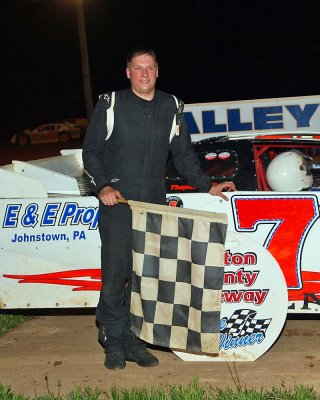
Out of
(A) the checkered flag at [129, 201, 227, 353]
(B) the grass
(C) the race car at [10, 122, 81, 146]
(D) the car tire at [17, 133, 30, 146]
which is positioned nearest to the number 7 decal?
(A) the checkered flag at [129, 201, 227, 353]

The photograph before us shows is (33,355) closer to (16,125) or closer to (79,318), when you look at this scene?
(79,318)

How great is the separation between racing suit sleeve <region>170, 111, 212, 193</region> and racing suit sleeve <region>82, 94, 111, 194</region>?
469mm

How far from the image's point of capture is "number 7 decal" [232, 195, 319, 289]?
4.43 metres

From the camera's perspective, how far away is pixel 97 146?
13.8ft

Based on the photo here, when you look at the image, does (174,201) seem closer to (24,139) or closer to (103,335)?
(103,335)

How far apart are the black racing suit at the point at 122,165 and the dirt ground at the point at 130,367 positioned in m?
0.32

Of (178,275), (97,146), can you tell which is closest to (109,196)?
(97,146)

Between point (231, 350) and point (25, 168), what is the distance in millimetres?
2094

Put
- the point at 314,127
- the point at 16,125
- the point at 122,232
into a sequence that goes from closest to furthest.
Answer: the point at 122,232, the point at 314,127, the point at 16,125

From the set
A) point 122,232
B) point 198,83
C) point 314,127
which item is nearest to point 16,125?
point 198,83

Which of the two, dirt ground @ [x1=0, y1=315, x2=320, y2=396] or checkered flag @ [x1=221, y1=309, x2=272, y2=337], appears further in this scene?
checkered flag @ [x1=221, y1=309, x2=272, y2=337]

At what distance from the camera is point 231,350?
432cm

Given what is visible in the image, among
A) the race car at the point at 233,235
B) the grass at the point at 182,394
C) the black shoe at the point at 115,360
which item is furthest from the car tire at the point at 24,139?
the grass at the point at 182,394

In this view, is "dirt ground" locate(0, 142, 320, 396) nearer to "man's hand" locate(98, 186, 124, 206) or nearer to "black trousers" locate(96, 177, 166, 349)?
"black trousers" locate(96, 177, 166, 349)
